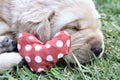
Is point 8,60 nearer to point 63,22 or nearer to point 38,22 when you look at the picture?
point 38,22

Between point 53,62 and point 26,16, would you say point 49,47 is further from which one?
point 26,16

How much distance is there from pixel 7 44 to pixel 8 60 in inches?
7.2

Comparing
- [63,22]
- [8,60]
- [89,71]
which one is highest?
[63,22]

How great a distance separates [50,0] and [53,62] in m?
0.59

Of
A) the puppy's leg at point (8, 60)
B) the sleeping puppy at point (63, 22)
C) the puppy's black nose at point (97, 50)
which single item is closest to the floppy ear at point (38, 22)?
the sleeping puppy at point (63, 22)

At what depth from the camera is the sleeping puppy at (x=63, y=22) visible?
3.43m

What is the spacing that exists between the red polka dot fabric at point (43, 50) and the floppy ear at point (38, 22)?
0.07 meters

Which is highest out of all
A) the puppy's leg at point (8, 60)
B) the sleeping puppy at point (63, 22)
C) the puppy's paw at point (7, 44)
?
the sleeping puppy at point (63, 22)

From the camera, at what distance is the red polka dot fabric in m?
3.29

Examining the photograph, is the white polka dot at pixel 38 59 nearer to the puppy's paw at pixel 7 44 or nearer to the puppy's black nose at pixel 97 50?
the puppy's paw at pixel 7 44

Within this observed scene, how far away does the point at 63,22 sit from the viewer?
11.2 ft

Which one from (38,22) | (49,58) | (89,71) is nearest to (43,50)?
(49,58)

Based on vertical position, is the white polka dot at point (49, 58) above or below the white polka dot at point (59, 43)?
below

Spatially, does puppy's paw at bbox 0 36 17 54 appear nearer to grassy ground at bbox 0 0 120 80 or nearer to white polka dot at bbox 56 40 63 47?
grassy ground at bbox 0 0 120 80
